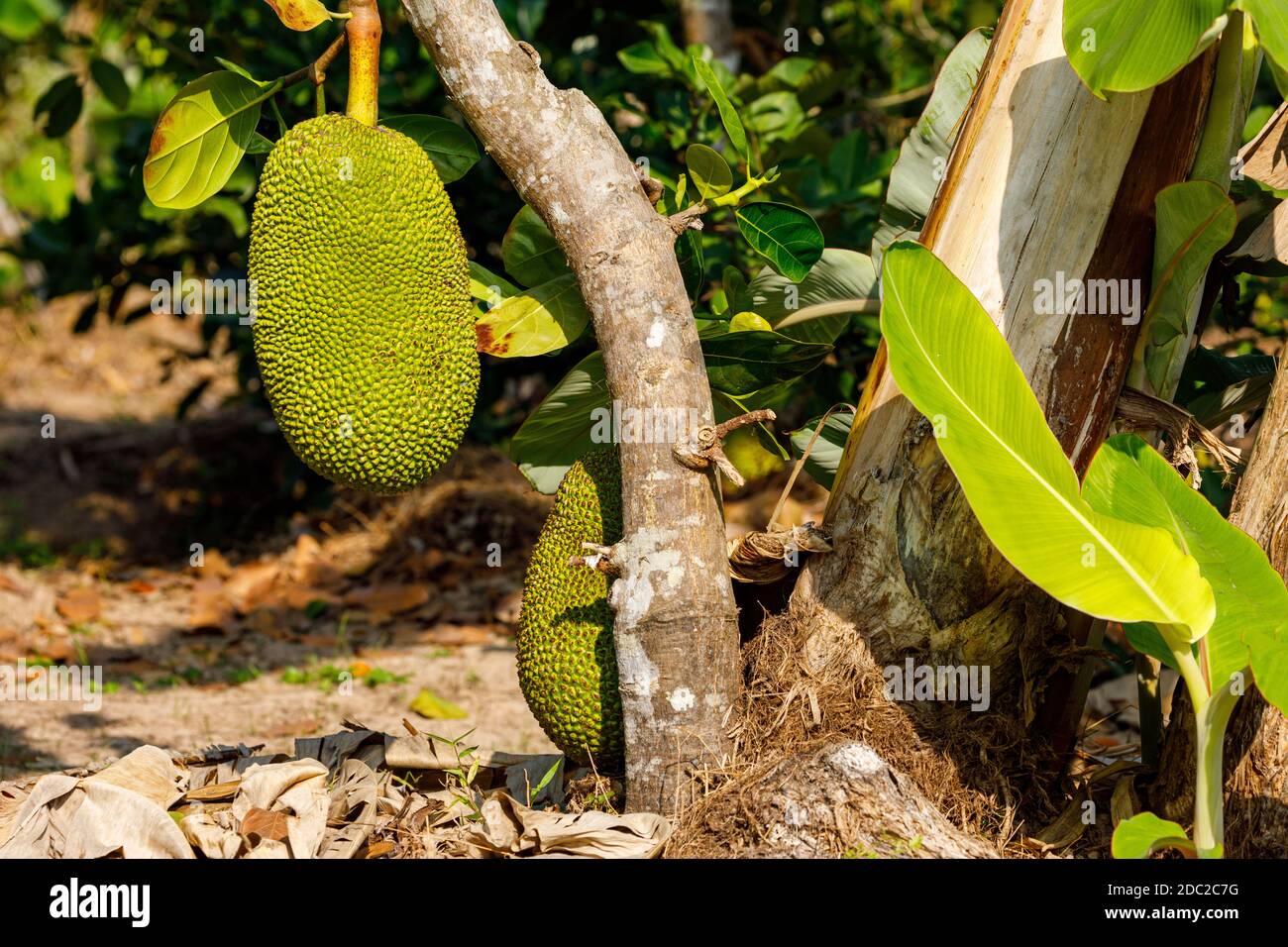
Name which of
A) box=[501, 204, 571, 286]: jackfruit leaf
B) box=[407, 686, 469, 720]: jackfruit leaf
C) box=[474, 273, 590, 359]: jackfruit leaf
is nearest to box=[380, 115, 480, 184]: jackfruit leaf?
box=[501, 204, 571, 286]: jackfruit leaf

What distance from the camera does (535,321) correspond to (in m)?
1.85

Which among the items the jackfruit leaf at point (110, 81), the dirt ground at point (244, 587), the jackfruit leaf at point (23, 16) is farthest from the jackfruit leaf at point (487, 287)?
the jackfruit leaf at point (23, 16)

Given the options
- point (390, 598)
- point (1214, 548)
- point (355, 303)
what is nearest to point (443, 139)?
point (355, 303)

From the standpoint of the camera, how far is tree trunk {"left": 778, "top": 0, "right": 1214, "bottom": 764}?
5.66 ft

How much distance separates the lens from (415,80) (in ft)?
11.9

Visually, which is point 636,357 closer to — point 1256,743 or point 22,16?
point 1256,743

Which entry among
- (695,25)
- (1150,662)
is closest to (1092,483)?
(1150,662)

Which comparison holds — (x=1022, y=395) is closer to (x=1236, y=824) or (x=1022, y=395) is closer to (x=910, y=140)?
(x=1236, y=824)

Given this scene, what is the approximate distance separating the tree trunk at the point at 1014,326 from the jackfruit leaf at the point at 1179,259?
41 millimetres

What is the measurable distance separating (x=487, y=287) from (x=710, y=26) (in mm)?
2114

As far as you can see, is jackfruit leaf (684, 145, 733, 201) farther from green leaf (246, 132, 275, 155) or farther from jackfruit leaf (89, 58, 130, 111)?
jackfruit leaf (89, 58, 130, 111)

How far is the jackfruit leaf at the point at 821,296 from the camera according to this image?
2.04 m

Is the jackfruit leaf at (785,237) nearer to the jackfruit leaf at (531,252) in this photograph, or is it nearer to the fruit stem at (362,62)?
the jackfruit leaf at (531,252)

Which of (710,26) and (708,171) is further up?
(710,26)
